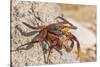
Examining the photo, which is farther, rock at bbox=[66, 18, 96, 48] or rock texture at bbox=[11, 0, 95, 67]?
rock at bbox=[66, 18, 96, 48]

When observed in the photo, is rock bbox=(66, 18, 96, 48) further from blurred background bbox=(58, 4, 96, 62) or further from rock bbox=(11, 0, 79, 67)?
rock bbox=(11, 0, 79, 67)

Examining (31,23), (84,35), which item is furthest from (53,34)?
(84,35)

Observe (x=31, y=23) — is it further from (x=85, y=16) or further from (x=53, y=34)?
(x=85, y=16)

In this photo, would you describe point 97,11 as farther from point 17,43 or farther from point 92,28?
point 17,43

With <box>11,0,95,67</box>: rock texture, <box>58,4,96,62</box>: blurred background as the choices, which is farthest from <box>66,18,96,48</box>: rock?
<box>11,0,95,67</box>: rock texture

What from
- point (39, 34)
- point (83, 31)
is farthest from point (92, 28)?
point (39, 34)
